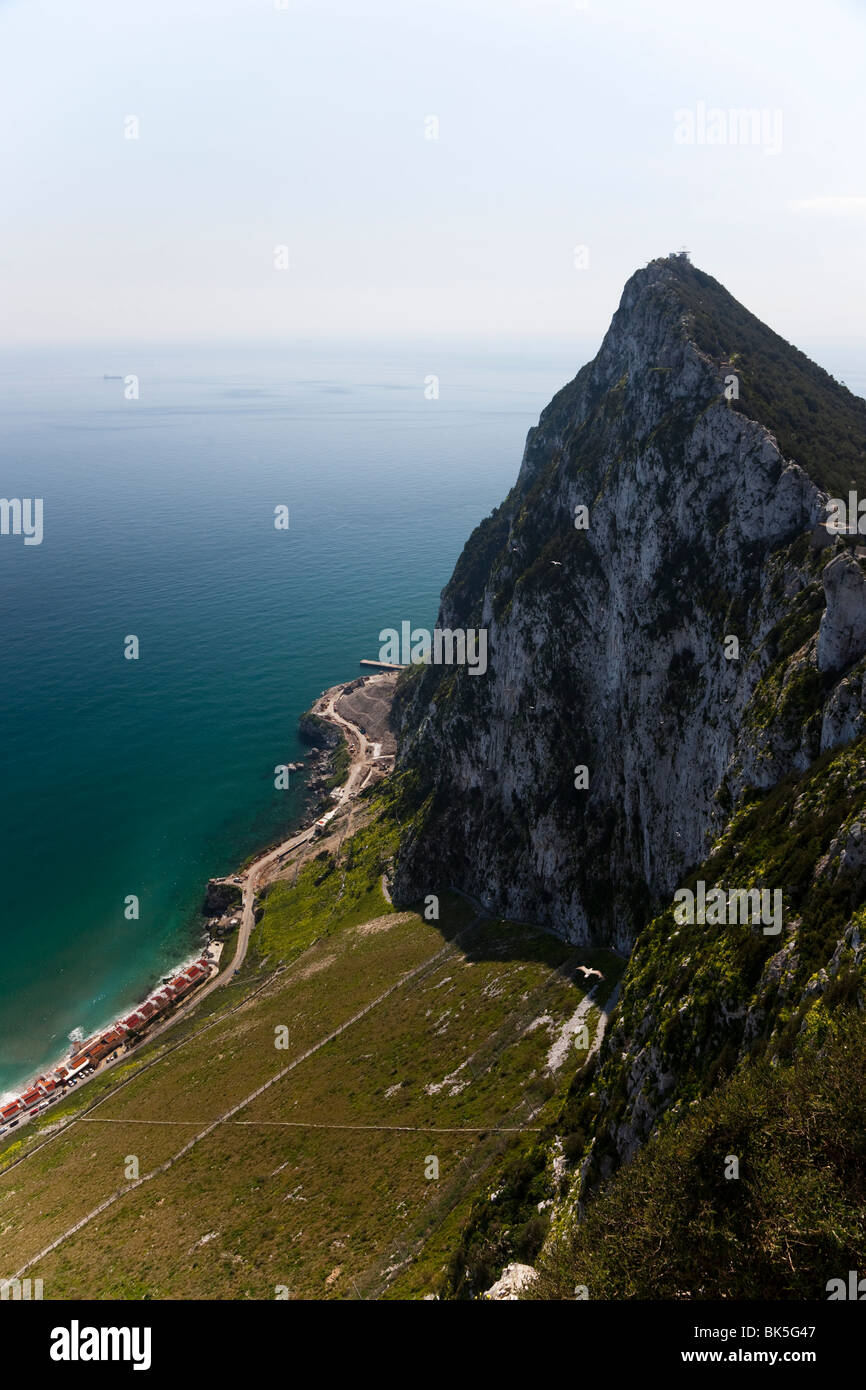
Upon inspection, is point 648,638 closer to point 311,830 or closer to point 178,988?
point 178,988

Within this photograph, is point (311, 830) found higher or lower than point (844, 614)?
lower

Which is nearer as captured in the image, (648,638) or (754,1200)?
(754,1200)

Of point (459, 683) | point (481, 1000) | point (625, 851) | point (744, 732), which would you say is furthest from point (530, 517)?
point (481, 1000)

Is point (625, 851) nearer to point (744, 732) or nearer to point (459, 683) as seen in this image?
point (744, 732)

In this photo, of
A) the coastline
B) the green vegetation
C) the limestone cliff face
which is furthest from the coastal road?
the green vegetation

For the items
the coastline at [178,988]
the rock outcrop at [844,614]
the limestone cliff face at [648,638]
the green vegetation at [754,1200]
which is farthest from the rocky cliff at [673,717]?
the coastline at [178,988]

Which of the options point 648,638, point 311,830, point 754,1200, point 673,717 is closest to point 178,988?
point 311,830

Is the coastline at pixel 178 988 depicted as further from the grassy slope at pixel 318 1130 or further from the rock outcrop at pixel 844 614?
the rock outcrop at pixel 844 614

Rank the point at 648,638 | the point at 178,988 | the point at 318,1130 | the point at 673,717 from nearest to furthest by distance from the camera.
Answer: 1. the point at 318,1130
2. the point at 673,717
3. the point at 648,638
4. the point at 178,988
